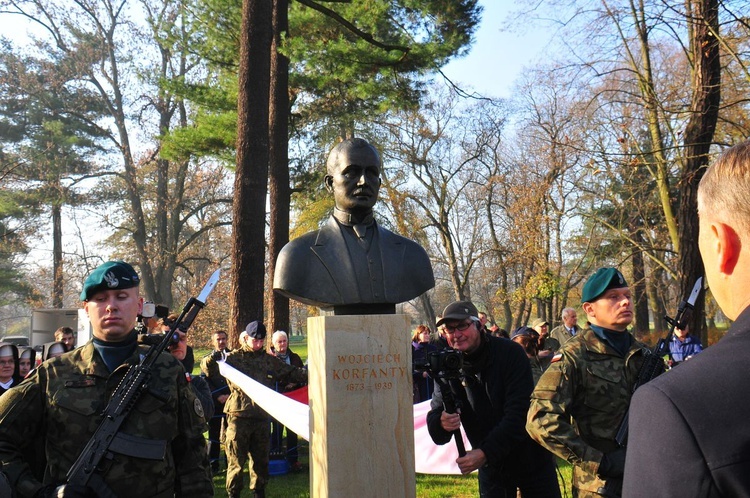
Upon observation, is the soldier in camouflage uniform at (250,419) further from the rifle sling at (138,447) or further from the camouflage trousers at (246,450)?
the rifle sling at (138,447)

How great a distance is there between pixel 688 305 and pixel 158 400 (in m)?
3.10

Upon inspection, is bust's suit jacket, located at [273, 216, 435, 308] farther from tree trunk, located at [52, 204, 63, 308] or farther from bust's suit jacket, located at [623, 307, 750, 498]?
tree trunk, located at [52, 204, 63, 308]

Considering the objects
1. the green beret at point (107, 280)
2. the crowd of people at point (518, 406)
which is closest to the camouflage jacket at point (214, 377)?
the crowd of people at point (518, 406)

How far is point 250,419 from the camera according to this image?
7.91m

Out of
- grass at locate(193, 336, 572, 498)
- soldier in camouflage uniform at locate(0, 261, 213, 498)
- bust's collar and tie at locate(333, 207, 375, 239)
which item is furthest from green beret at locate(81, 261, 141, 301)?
grass at locate(193, 336, 572, 498)

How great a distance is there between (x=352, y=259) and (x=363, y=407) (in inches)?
35.8

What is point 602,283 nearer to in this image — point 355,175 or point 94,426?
point 355,175

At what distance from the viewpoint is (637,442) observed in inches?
46.4

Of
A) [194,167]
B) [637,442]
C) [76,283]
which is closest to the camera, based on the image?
[637,442]

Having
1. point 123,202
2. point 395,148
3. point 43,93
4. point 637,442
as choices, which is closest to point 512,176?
point 395,148

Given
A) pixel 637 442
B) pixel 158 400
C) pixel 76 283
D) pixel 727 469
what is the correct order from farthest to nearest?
pixel 76 283, pixel 158 400, pixel 637 442, pixel 727 469

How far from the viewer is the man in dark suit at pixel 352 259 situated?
4254 mm

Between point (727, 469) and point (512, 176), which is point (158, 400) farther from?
point (512, 176)

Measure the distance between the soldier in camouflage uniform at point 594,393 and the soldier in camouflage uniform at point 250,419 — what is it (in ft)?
15.4
